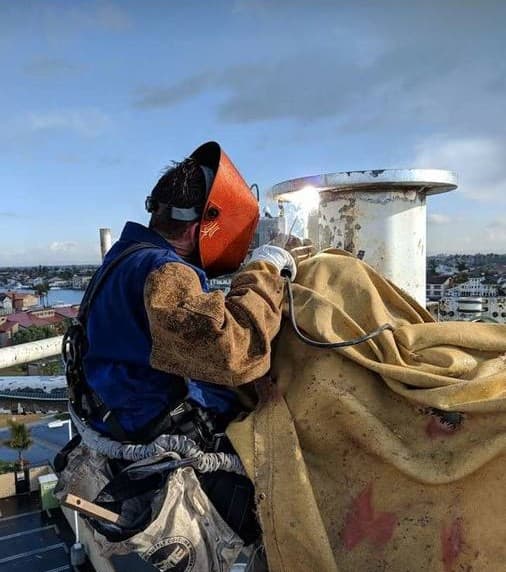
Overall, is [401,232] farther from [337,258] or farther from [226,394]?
[226,394]

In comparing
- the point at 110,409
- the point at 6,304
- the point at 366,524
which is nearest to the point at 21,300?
the point at 6,304

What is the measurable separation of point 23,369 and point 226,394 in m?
44.5

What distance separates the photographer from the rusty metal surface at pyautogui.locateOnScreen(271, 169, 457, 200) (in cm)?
353

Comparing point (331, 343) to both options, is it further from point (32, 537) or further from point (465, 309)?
point (32, 537)

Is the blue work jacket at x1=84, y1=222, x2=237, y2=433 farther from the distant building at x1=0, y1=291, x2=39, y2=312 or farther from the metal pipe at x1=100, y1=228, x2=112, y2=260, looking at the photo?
the distant building at x1=0, y1=291, x2=39, y2=312

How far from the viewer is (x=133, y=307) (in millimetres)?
1887

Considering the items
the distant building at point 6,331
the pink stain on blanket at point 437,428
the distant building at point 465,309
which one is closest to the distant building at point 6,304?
the distant building at point 6,331

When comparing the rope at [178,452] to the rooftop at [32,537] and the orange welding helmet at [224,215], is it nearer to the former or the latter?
the orange welding helmet at [224,215]

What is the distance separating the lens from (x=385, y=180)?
354 centimetres

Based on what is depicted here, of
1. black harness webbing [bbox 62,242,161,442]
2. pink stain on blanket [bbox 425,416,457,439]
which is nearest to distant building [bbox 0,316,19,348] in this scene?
black harness webbing [bbox 62,242,161,442]

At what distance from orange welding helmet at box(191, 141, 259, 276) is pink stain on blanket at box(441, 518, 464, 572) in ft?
4.27

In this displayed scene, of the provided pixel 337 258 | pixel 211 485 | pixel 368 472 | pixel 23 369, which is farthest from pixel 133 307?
pixel 23 369

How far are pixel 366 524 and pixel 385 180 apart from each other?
2.37 meters

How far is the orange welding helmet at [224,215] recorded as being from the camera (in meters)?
2.06
